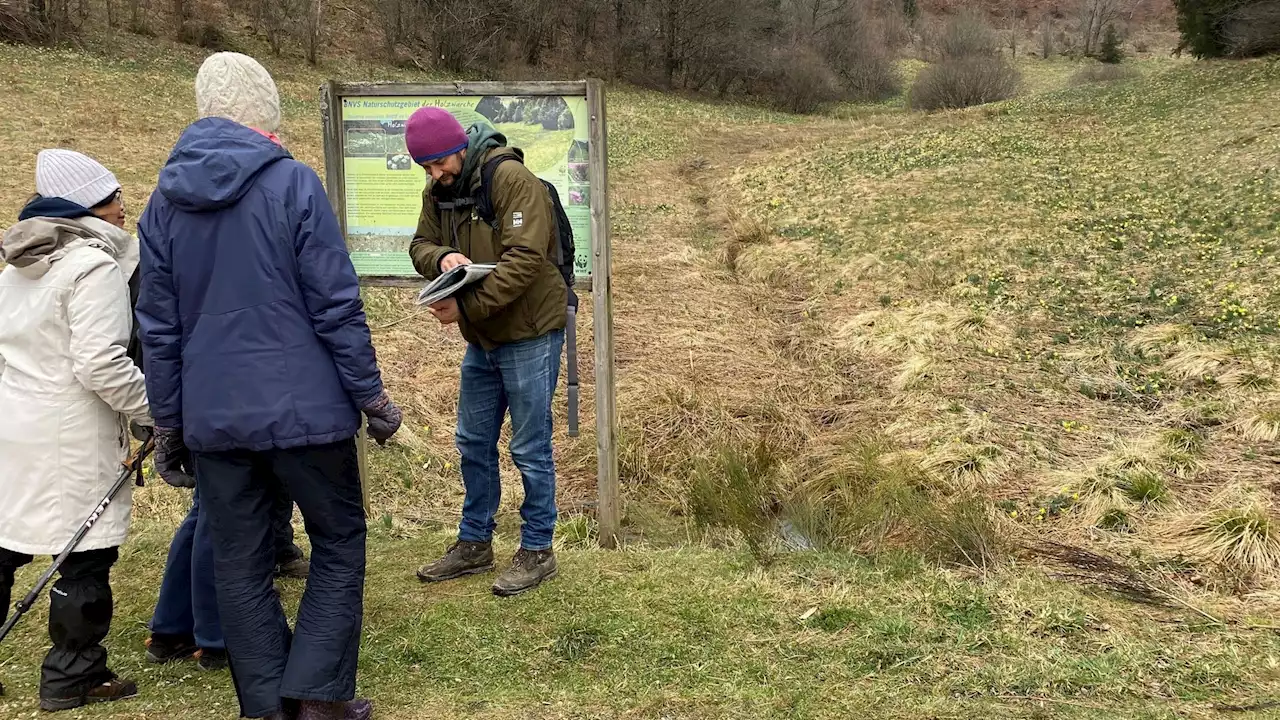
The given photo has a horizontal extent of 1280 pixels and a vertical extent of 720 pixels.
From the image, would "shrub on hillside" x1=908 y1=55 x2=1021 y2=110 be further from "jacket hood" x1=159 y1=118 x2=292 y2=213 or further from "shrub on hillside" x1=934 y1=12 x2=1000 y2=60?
"jacket hood" x1=159 y1=118 x2=292 y2=213

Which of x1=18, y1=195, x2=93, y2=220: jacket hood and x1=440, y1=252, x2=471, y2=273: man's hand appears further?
x1=440, y1=252, x2=471, y2=273: man's hand

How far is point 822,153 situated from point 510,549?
809 inches

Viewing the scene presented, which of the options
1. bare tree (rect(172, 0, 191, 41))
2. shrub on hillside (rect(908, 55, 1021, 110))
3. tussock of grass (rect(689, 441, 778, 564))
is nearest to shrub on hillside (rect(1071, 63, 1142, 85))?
shrub on hillside (rect(908, 55, 1021, 110))

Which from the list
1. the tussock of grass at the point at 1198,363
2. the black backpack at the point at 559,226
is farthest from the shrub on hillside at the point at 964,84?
the black backpack at the point at 559,226

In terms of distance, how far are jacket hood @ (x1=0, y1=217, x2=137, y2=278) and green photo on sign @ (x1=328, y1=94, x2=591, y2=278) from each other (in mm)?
1689

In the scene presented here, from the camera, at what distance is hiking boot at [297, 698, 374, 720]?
3.12m

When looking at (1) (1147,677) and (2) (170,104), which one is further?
(2) (170,104)

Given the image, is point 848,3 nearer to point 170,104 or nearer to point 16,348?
point 170,104

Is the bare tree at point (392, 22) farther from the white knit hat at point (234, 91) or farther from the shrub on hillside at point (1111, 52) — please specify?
the shrub on hillside at point (1111, 52)

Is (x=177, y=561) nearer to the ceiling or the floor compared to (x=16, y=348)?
nearer to the floor

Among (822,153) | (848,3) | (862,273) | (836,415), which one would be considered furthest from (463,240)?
(848,3)

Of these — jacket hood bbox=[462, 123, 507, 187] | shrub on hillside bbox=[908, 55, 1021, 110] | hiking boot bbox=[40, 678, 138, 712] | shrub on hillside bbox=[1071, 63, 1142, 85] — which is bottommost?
hiking boot bbox=[40, 678, 138, 712]

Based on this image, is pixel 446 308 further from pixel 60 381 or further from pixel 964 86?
pixel 964 86

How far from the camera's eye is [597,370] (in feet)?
16.0
